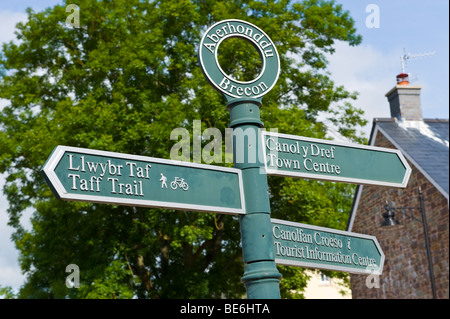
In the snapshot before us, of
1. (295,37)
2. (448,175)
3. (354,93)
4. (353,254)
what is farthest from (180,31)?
(353,254)

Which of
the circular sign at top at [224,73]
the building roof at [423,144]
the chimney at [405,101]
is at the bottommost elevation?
the circular sign at top at [224,73]

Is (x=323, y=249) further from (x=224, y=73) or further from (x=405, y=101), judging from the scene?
(x=405, y=101)

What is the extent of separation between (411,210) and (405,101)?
17.6 feet

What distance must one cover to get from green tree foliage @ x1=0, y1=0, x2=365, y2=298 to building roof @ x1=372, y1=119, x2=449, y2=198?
5.73 ft

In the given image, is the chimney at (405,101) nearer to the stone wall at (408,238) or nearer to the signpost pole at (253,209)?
the stone wall at (408,238)

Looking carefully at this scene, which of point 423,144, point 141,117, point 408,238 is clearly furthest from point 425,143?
point 141,117

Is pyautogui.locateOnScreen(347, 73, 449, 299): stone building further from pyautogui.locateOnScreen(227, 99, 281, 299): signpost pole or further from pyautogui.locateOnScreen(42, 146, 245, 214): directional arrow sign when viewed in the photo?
pyautogui.locateOnScreen(42, 146, 245, 214): directional arrow sign

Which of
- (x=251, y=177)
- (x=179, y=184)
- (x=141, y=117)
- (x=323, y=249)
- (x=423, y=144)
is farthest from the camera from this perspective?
(x=423, y=144)

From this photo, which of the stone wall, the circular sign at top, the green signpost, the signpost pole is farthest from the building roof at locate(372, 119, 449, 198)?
the signpost pole

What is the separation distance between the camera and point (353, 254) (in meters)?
3.74

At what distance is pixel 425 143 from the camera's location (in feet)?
65.1

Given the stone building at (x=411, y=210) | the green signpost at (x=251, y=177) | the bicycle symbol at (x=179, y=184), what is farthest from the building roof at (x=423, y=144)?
the bicycle symbol at (x=179, y=184)

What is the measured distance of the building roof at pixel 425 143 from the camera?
17562 mm

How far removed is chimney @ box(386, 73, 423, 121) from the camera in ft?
71.6
